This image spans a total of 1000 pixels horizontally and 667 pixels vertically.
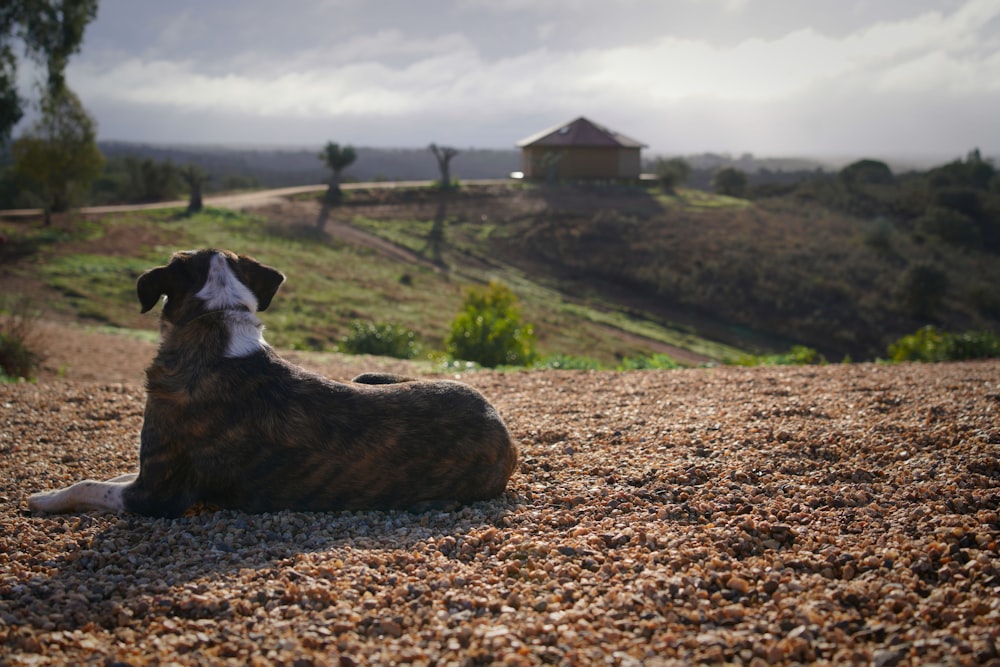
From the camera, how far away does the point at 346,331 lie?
73.1 ft

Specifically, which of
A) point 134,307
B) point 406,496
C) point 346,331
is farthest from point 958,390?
point 134,307

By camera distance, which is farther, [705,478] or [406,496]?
[705,478]

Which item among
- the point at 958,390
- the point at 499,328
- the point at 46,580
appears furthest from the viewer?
the point at 499,328

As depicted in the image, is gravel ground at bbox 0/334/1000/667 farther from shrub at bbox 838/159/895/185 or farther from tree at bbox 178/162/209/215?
shrub at bbox 838/159/895/185

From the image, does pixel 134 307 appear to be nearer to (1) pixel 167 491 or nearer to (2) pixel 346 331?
(2) pixel 346 331

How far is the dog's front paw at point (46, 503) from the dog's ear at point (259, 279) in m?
1.83

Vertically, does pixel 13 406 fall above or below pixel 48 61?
below

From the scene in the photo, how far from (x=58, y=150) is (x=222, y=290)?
3067cm

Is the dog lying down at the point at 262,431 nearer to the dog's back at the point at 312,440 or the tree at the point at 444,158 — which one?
the dog's back at the point at 312,440

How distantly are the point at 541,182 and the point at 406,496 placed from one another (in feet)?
175

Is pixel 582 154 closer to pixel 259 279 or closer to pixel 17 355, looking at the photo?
pixel 17 355

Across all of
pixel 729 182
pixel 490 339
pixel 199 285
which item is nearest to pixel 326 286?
pixel 490 339

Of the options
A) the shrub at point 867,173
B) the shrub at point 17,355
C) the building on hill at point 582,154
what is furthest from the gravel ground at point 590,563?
the shrub at point 867,173

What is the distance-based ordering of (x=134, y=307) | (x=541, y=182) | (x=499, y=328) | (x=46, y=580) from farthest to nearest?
(x=541, y=182) → (x=134, y=307) → (x=499, y=328) → (x=46, y=580)
